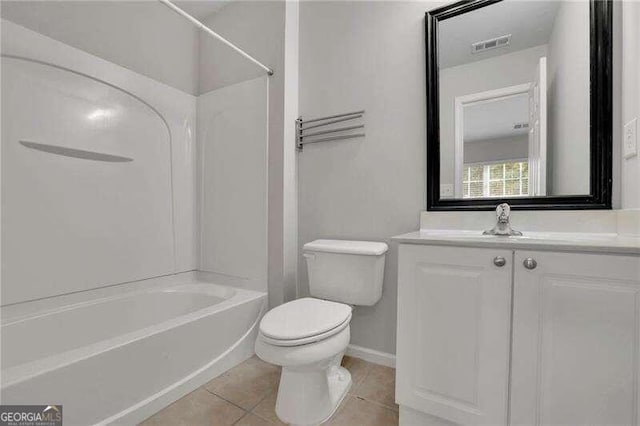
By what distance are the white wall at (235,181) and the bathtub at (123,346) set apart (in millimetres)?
221

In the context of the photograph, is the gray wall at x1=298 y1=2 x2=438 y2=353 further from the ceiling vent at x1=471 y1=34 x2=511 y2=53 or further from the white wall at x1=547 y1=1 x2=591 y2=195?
the white wall at x1=547 y1=1 x2=591 y2=195

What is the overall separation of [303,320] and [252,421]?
487mm

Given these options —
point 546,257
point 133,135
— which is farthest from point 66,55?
point 546,257

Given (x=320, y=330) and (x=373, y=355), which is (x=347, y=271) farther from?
(x=373, y=355)

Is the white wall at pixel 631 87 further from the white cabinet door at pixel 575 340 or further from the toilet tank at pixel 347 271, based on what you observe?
the toilet tank at pixel 347 271

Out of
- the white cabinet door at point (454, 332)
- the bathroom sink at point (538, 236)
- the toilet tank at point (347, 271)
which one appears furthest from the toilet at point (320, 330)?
the bathroom sink at point (538, 236)

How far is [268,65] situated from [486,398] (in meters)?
2.11

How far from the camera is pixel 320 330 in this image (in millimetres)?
1077

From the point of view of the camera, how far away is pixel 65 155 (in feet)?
4.98

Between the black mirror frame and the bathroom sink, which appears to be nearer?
the bathroom sink

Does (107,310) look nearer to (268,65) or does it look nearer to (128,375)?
(128,375)

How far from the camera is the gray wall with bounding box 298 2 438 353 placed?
1.51 meters

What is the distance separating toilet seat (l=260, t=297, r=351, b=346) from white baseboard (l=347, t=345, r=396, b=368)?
55 cm

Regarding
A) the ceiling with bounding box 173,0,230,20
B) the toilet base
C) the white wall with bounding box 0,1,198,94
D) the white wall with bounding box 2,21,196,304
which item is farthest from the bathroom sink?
the ceiling with bounding box 173,0,230,20
